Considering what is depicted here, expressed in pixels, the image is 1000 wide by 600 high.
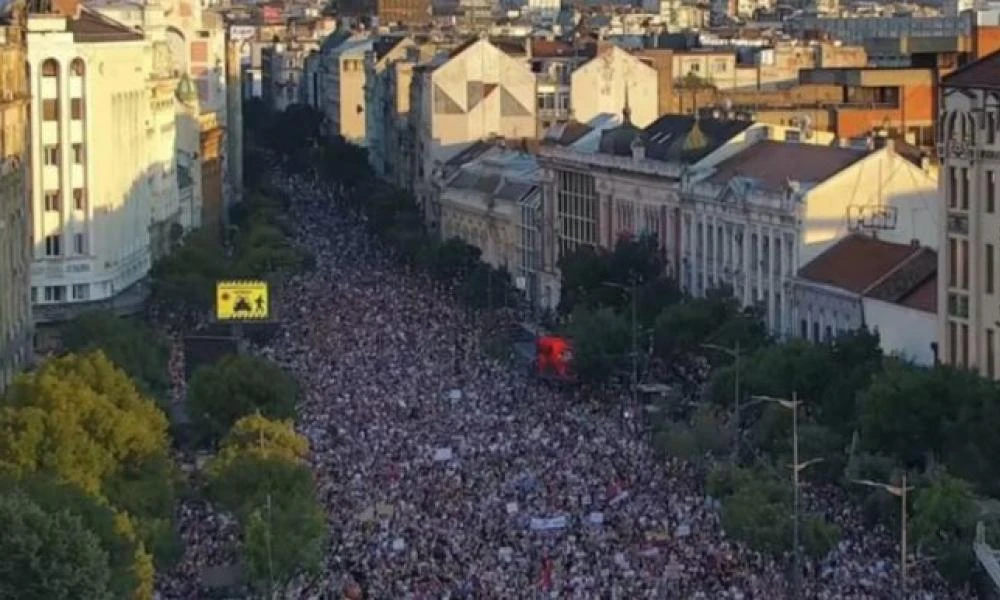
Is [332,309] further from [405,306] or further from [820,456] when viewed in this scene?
[820,456]

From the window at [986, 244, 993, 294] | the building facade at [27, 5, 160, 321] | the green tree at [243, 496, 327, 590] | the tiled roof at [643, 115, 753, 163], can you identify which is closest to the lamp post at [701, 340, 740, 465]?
the window at [986, 244, 993, 294]

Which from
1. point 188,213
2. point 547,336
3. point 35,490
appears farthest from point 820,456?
point 188,213

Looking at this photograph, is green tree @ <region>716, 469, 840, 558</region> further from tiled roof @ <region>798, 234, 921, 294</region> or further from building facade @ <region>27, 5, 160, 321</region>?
building facade @ <region>27, 5, 160, 321</region>

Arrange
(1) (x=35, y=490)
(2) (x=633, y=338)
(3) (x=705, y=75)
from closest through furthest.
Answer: (1) (x=35, y=490) → (2) (x=633, y=338) → (3) (x=705, y=75)

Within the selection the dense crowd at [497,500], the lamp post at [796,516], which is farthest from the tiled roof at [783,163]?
the lamp post at [796,516]

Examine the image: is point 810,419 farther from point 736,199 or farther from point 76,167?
point 76,167

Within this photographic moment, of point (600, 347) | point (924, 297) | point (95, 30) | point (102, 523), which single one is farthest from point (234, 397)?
point (95, 30)

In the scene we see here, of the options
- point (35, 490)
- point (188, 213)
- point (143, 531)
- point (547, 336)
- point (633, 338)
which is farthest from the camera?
point (188, 213)
